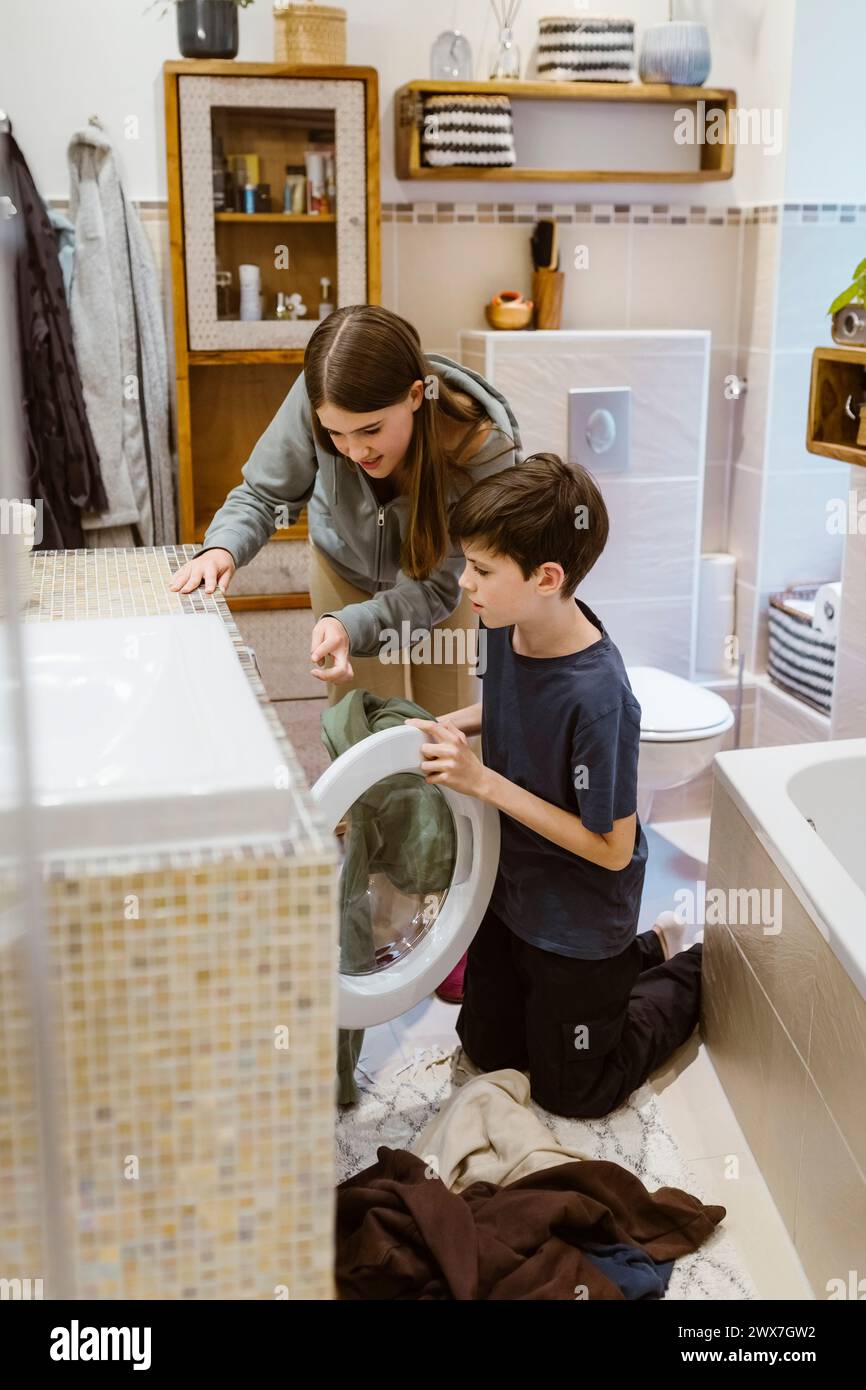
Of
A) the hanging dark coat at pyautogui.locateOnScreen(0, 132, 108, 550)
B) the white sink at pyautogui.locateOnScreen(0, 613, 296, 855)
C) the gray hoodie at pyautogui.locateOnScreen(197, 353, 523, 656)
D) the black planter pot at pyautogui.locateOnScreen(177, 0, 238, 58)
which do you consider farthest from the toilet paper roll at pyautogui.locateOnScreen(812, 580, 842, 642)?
the white sink at pyautogui.locateOnScreen(0, 613, 296, 855)

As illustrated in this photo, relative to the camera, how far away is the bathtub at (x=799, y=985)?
66.4 inches

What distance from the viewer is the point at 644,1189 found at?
190 centimetres

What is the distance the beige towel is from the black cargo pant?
88mm

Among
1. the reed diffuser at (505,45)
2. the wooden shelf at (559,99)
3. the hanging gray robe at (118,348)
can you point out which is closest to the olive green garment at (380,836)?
the hanging gray robe at (118,348)

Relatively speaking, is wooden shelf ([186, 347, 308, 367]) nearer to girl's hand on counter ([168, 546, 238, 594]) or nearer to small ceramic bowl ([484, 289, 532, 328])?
small ceramic bowl ([484, 289, 532, 328])

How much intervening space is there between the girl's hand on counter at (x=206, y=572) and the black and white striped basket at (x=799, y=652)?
1.71m

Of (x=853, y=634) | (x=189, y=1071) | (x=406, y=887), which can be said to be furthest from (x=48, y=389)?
(x=189, y=1071)

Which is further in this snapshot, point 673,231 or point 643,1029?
point 673,231

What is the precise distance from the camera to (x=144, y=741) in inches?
47.3

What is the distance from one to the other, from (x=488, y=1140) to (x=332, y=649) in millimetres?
786

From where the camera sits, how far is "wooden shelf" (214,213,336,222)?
2.96 metres
